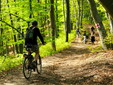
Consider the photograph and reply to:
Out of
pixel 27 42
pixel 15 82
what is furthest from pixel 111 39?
pixel 15 82

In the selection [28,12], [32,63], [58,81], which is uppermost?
[28,12]

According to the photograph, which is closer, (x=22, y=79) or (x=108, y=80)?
(x=108, y=80)

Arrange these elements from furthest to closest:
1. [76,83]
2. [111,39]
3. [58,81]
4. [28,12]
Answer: [28,12] < [111,39] < [58,81] < [76,83]

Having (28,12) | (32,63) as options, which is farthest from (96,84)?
(28,12)

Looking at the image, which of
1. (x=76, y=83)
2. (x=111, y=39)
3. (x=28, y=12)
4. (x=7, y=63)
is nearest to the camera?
(x=76, y=83)

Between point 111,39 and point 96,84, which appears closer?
point 96,84

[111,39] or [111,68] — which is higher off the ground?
[111,39]

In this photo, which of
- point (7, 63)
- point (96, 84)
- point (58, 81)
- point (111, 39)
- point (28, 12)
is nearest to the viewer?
point (96, 84)

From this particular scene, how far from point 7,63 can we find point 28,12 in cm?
527

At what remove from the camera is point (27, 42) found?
700cm

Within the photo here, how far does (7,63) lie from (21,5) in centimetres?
635

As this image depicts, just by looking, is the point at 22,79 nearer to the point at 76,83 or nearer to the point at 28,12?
the point at 76,83

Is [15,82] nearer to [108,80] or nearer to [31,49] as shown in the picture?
[31,49]

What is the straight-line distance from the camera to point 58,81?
695cm
